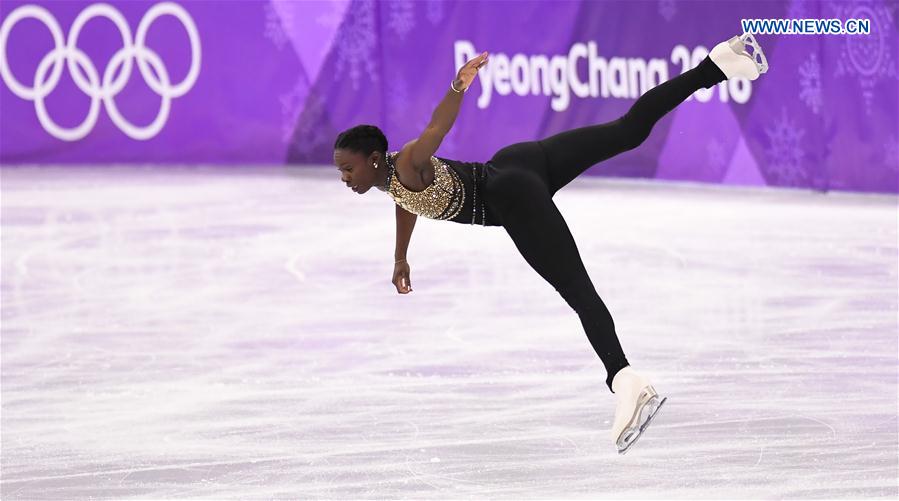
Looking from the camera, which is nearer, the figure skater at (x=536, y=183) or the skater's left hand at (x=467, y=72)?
the skater's left hand at (x=467, y=72)

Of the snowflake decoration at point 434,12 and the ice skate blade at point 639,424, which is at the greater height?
the ice skate blade at point 639,424

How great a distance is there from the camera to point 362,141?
14.0ft

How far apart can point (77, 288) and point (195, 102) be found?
6115 mm

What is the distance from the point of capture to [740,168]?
11.6 meters

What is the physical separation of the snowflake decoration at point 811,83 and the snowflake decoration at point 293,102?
5.17m

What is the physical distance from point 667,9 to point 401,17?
289 cm

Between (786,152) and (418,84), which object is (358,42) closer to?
(418,84)

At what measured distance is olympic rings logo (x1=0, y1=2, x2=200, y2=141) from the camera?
13.2 m

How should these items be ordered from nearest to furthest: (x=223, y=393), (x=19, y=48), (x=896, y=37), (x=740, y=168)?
1. (x=223, y=393)
2. (x=896, y=37)
3. (x=740, y=168)
4. (x=19, y=48)

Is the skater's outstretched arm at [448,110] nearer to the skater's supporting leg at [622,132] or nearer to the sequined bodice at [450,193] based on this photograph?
the sequined bodice at [450,193]

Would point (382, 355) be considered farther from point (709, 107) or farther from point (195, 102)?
point (195, 102)

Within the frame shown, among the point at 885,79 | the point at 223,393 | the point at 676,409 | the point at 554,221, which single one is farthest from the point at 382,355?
the point at 885,79

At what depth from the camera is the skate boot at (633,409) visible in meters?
4.11

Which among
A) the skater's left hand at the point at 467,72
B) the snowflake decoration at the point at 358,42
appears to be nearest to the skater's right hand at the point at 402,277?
the skater's left hand at the point at 467,72
